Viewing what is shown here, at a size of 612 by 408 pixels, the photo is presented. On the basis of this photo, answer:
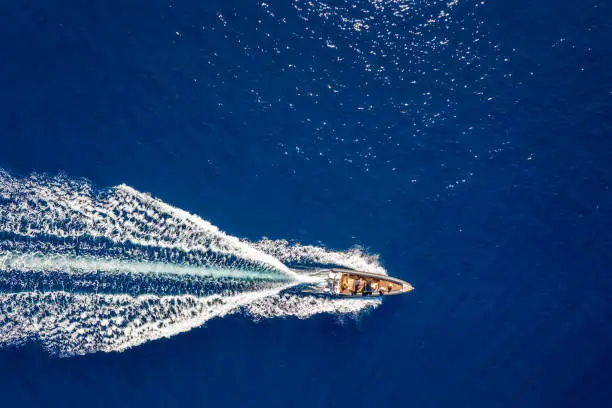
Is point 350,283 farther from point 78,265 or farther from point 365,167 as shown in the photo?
point 78,265

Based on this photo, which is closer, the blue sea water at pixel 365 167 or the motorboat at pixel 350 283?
the blue sea water at pixel 365 167

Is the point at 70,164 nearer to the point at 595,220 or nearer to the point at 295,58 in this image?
the point at 295,58

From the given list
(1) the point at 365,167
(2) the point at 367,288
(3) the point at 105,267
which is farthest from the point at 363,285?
(3) the point at 105,267

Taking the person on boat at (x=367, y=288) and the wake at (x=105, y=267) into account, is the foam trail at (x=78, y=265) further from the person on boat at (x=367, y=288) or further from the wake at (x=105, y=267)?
the person on boat at (x=367, y=288)

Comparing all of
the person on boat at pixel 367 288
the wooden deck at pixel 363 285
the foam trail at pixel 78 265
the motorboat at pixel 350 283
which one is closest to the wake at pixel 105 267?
the foam trail at pixel 78 265

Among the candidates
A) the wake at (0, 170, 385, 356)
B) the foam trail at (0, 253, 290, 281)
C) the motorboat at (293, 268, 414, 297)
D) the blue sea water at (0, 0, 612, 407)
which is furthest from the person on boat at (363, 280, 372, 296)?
the foam trail at (0, 253, 290, 281)

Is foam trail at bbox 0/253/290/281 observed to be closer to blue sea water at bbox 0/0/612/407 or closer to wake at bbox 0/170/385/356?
wake at bbox 0/170/385/356
